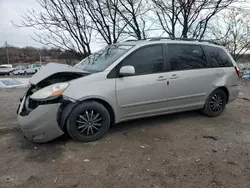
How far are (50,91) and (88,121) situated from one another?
0.72m

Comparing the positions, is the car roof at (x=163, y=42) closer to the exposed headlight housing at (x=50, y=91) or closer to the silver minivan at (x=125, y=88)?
the silver minivan at (x=125, y=88)

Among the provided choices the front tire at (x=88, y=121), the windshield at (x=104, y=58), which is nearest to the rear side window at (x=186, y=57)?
the windshield at (x=104, y=58)

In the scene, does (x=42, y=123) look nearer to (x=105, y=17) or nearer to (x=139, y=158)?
(x=139, y=158)

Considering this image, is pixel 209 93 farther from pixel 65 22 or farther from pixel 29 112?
pixel 65 22

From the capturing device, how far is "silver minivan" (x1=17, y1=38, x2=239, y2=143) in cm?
326

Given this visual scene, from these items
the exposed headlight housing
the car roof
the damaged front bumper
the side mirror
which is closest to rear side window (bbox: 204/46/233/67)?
the car roof

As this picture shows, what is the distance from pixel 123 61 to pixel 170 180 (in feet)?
6.64

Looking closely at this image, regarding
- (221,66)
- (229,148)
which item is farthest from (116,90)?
(221,66)

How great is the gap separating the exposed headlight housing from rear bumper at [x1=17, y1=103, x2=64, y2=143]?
15 cm

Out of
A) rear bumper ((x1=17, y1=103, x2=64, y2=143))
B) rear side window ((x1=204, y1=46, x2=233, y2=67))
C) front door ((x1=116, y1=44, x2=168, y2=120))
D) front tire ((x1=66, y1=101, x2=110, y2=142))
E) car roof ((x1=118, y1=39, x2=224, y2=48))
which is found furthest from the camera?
rear side window ((x1=204, y1=46, x2=233, y2=67))

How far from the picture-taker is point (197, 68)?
14.4ft

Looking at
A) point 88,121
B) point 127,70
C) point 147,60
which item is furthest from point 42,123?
point 147,60

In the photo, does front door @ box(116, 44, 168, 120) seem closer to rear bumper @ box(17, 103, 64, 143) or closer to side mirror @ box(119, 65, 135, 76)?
side mirror @ box(119, 65, 135, 76)

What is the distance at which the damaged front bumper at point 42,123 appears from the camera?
3166mm
